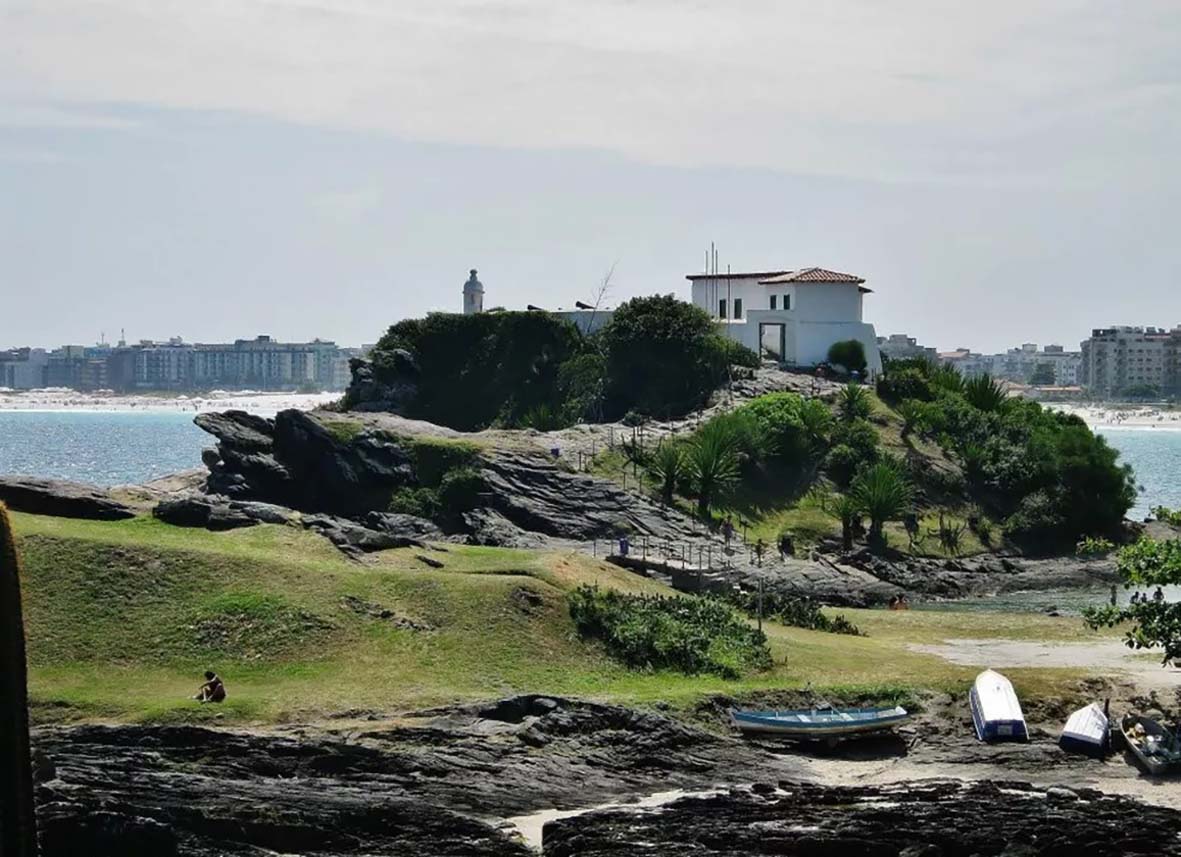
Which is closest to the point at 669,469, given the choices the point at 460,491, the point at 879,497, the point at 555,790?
the point at 879,497

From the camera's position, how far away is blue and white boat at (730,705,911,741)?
42.3 m

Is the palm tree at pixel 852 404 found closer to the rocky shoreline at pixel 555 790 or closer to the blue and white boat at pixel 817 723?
the rocky shoreline at pixel 555 790

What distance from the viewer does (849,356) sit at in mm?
106812

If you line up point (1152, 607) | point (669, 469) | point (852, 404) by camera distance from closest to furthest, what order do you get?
point (1152, 607), point (669, 469), point (852, 404)

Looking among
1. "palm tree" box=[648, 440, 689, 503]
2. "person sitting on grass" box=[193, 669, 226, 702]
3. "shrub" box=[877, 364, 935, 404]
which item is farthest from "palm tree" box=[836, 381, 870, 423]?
"person sitting on grass" box=[193, 669, 226, 702]

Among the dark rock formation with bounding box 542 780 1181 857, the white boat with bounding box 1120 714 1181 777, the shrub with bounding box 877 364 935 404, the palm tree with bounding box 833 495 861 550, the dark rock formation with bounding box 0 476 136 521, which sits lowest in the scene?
the dark rock formation with bounding box 542 780 1181 857

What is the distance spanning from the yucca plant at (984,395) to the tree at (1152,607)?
55786mm

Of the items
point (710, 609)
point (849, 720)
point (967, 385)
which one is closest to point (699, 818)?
point (849, 720)

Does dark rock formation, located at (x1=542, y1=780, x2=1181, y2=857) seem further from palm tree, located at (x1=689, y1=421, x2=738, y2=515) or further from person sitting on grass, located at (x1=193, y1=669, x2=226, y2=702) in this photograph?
palm tree, located at (x1=689, y1=421, x2=738, y2=515)

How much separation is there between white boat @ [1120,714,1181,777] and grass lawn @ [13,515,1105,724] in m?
4.40

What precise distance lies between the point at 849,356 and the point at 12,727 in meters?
90.3

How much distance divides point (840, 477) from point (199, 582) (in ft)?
154

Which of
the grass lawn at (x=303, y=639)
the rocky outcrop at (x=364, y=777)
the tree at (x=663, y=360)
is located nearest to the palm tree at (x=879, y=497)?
the tree at (x=663, y=360)

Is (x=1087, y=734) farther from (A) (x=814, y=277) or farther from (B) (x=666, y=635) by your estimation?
(A) (x=814, y=277)
